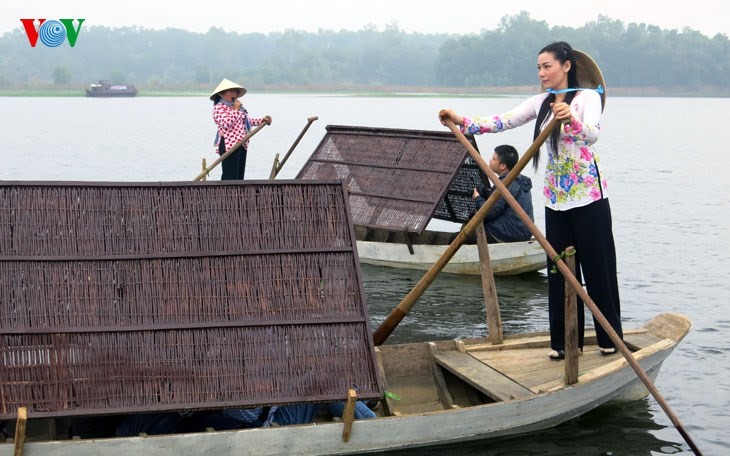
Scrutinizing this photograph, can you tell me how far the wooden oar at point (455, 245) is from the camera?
22.3 feet

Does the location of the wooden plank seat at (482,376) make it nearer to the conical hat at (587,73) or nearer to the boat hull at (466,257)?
the conical hat at (587,73)

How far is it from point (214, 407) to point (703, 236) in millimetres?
14351

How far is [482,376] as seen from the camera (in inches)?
290

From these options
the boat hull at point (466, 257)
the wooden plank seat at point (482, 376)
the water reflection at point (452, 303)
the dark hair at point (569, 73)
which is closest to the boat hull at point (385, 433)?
the wooden plank seat at point (482, 376)

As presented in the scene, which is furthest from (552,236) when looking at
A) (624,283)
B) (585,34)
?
(585,34)

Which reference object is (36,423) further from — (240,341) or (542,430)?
(542,430)

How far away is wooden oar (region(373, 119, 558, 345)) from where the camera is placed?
6.81 metres

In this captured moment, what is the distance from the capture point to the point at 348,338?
641 cm

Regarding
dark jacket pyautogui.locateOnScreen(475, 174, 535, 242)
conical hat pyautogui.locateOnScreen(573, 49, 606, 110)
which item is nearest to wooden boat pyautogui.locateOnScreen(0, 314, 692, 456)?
conical hat pyautogui.locateOnScreen(573, 49, 606, 110)

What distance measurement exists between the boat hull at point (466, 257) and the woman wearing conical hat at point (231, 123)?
1882 mm

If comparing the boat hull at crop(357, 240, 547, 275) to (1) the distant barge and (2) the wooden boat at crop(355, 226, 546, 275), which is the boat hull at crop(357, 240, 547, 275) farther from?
(1) the distant barge

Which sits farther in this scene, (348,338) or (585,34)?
(585,34)

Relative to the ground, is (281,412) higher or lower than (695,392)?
higher

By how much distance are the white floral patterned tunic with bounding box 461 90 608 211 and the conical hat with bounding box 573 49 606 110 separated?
0.10m
